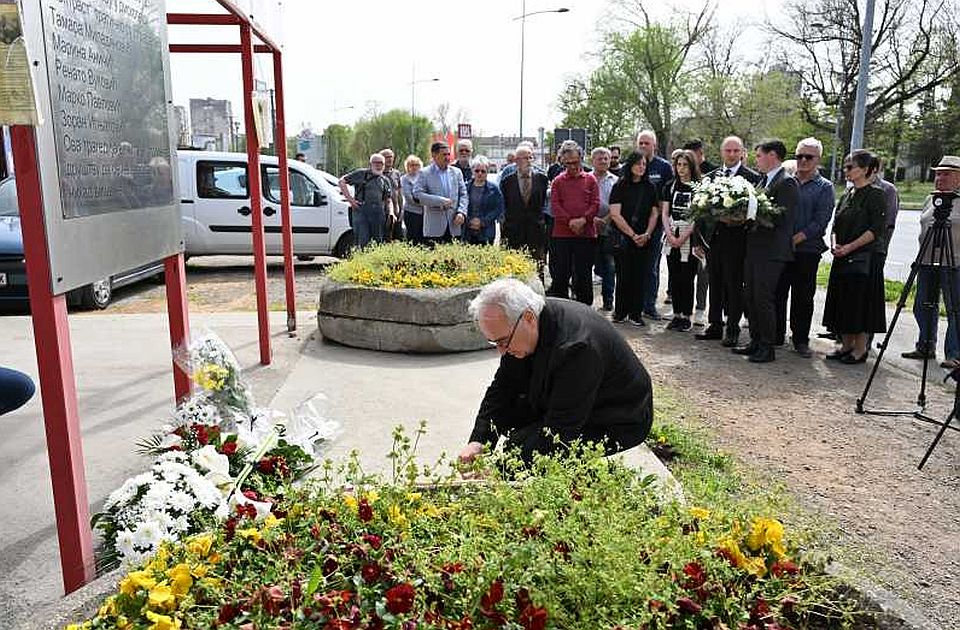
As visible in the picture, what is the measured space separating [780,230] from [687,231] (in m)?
1.37

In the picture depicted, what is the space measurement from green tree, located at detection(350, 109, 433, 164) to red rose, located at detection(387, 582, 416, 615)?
203ft

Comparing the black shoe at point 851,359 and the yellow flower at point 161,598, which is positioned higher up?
the yellow flower at point 161,598

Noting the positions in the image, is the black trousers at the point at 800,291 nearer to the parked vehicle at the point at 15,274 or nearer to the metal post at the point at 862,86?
the parked vehicle at the point at 15,274

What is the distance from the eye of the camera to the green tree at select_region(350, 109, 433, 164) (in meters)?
64.0

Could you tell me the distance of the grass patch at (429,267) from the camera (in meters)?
7.13

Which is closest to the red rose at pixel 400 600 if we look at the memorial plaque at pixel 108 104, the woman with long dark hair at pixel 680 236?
the memorial plaque at pixel 108 104

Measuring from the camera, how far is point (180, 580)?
85.3 inches

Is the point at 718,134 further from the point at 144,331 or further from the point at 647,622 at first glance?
the point at 647,622

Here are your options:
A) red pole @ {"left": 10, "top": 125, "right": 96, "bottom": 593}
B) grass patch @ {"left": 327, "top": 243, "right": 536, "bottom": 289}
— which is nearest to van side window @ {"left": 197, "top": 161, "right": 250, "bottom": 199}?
grass patch @ {"left": 327, "top": 243, "right": 536, "bottom": 289}

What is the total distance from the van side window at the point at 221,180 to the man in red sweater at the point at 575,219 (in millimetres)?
5881

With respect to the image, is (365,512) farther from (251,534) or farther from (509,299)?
(509,299)

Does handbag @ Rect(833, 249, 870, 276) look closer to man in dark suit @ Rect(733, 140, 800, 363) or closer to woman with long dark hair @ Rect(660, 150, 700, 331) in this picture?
man in dark suit @ Rect(733, 140, 800, 363)

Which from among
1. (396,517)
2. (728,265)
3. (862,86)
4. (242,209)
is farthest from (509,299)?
(862,86)

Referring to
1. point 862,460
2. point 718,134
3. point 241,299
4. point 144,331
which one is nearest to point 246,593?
point 862,460
